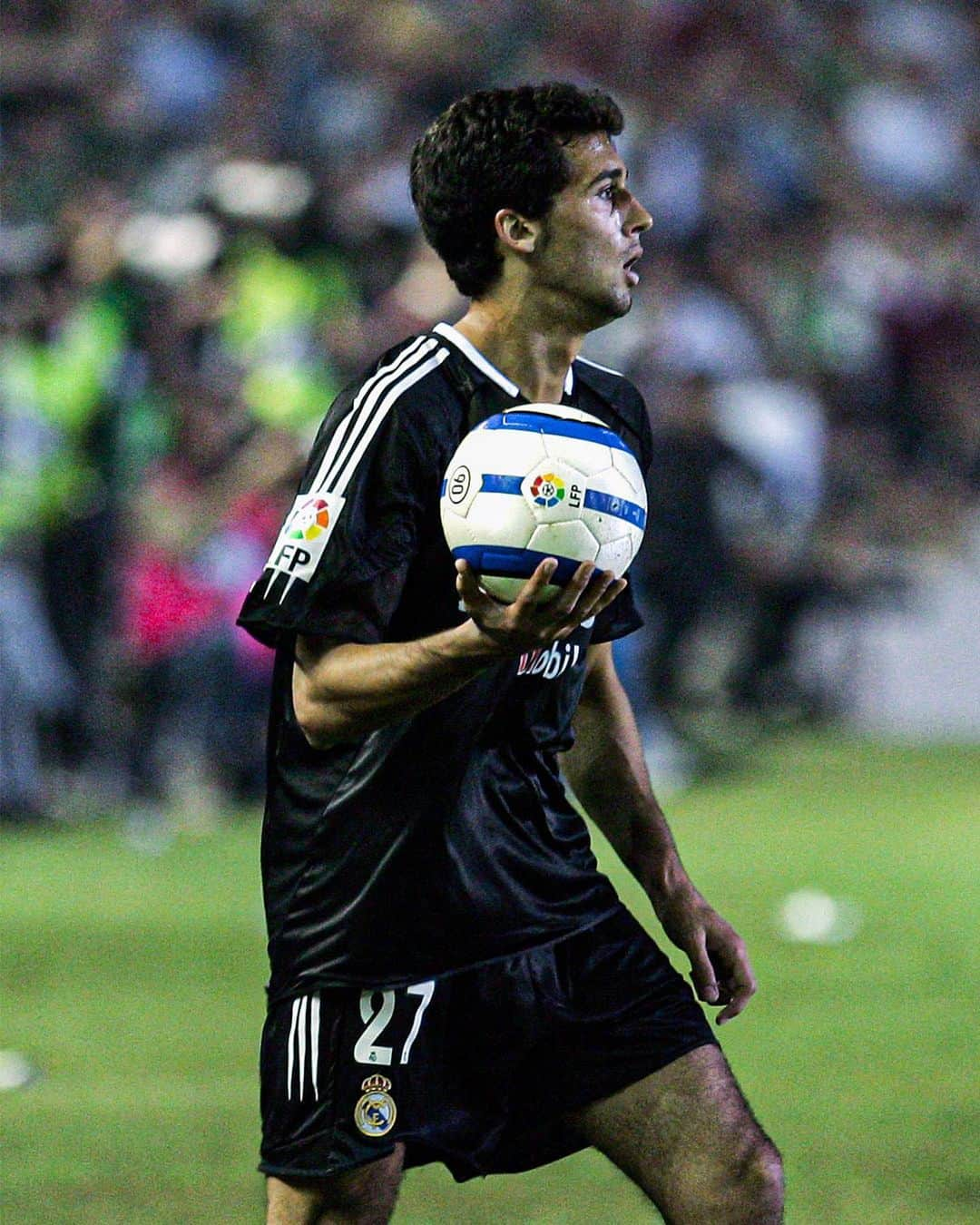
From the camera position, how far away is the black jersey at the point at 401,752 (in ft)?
11.3

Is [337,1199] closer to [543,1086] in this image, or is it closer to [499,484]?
[543,1086]

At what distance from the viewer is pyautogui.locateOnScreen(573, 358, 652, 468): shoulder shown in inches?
152

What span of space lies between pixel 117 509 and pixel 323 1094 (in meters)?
7.85

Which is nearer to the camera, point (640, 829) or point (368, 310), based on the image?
point (640, 829)

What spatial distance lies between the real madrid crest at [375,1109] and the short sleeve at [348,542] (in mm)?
669

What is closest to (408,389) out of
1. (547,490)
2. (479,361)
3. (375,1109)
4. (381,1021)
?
(479,361)

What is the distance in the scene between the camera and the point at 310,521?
345 cm

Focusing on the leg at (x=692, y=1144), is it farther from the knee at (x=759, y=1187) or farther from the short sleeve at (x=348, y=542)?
the short sleeve at (x=348, y=542)

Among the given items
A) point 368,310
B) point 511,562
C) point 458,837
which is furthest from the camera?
point 368,310

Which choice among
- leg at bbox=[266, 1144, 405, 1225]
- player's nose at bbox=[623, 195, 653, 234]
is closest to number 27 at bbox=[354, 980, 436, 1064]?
leg at bbox=[266, 1144, 405, 1225]

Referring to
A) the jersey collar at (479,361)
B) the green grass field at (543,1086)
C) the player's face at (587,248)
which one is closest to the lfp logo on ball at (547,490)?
the jersey collar at (479,361)

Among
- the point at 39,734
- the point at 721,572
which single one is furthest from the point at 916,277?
the point at 39,734

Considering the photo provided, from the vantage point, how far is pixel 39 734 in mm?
11336

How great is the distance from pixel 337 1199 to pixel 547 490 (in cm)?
110
